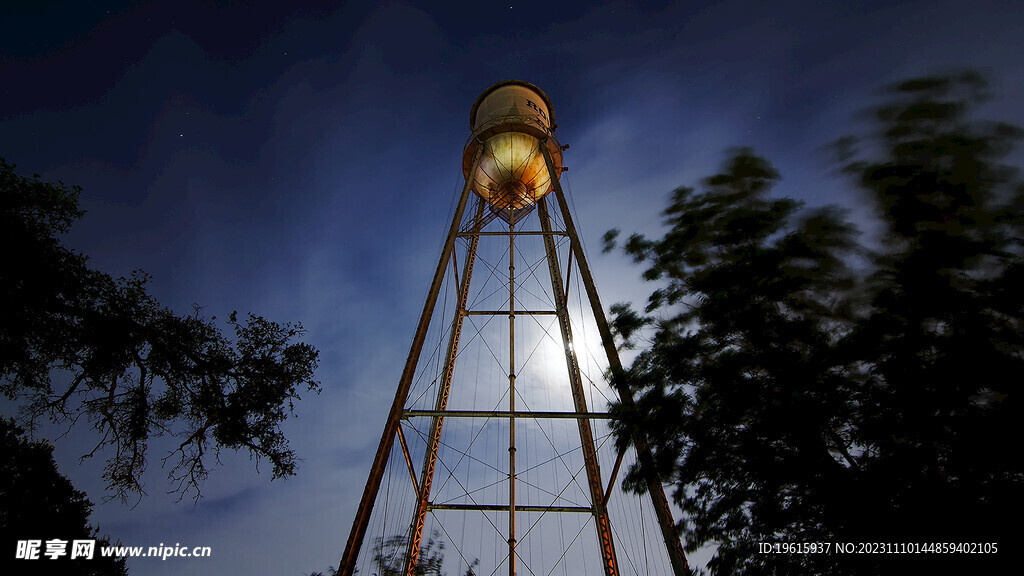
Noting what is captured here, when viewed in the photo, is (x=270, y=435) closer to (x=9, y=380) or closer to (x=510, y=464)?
(x=9, y=380)

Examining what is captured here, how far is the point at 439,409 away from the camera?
9.88m

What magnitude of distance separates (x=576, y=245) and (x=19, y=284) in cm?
847

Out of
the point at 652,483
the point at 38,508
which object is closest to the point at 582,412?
the point at 652,483

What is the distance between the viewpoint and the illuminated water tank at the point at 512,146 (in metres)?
11.9

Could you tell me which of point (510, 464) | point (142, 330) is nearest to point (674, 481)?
point (510, 464)

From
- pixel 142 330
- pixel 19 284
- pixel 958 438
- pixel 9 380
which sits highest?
pixel 19 284

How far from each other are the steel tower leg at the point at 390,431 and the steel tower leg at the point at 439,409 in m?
0.83

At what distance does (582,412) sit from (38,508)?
12320 millimetres

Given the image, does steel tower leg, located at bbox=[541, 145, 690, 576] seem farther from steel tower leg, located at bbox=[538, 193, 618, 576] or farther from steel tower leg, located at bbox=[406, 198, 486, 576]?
steel tower leg, located at bbox=[406, 198, 486, 576]

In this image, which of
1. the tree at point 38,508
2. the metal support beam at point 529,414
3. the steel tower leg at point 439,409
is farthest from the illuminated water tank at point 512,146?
the tree at point 38,508

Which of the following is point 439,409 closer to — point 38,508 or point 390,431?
point 390,431

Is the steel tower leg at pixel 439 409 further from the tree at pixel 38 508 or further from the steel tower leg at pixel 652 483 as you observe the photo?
the tree at pixel 38 508

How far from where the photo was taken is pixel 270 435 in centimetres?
750

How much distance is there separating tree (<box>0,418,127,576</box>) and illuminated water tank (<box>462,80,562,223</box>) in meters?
10.8
